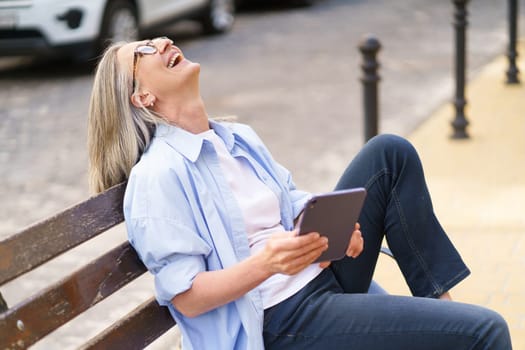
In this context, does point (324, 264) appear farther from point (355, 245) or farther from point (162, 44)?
point (162, 44)

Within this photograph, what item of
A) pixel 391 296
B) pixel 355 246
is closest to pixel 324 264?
pixel 355 246

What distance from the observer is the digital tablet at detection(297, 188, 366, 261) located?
2512mm

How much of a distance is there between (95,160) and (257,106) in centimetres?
609

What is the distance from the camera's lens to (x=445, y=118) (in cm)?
813

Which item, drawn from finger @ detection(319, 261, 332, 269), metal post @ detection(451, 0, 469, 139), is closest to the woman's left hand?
finger @ detection(319, 261, 332, 269)

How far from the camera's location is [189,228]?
2705mm

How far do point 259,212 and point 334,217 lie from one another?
17.6 inches

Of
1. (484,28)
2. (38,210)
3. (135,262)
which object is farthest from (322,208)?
(484,28)

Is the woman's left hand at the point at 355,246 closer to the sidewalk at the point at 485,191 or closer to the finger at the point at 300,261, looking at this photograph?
the finger at the point at 300,261

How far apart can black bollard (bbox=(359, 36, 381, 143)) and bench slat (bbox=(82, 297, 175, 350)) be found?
3.08 meters

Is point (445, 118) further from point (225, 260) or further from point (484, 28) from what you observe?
point (225, 260)

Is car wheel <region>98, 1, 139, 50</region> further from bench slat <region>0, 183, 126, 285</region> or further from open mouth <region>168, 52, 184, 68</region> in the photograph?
bench slat <region>0, 183, 126, 285</region>

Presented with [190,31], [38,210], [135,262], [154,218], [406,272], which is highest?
[154,218]

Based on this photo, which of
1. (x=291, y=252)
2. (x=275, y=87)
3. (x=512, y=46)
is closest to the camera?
(x=291, y=252)
